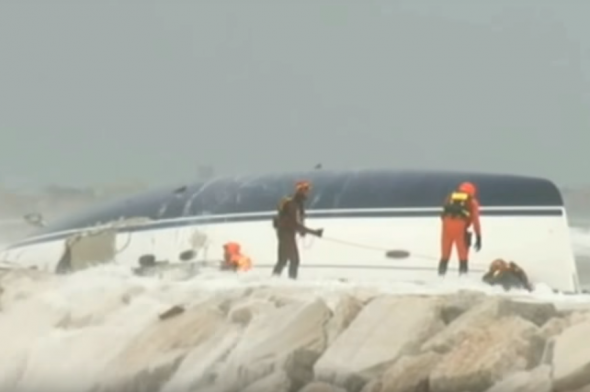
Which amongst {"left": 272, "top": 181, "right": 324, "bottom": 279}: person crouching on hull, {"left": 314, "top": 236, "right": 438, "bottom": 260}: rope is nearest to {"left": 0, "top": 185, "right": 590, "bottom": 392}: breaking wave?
{"left": 314, "top": 236, "right": 438, "bottom": 260}: rope

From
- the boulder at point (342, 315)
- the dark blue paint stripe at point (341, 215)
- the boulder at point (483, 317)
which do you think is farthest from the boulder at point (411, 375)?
the dark blue paint stripe at point (341, 215)

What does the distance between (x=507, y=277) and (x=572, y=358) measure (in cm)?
838

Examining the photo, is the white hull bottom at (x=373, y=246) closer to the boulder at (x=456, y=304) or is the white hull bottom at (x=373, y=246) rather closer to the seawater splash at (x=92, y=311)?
the seawater splash at (x=92, y=311)

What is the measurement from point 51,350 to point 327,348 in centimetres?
431

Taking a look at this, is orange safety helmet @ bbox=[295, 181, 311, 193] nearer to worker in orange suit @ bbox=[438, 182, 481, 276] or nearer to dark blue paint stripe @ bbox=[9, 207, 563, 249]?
dark blue paint stripe @ bbox=[9, 207, 563, 249]

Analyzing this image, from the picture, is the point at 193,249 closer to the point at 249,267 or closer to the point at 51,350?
the point at 249,267

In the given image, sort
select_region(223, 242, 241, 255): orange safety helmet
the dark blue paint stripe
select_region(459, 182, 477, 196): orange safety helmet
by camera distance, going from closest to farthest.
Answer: select_region(459, 182, 477, 196): orange safety helmet < the dark blue paint stripe < select_region(223, 242, 241, 255): orange safety helmet

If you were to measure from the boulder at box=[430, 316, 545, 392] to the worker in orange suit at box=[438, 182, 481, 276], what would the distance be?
24.2ft

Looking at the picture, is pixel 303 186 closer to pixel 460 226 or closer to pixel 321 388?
pixel 460 226

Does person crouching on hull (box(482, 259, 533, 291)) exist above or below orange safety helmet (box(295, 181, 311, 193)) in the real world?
below

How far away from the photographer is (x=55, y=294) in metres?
18.5

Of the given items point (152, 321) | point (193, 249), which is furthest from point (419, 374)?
point (193, 249)

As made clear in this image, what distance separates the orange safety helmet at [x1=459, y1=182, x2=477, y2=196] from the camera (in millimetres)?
20280

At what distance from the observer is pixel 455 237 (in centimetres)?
2023
